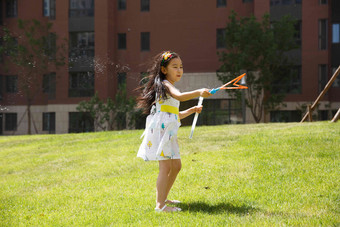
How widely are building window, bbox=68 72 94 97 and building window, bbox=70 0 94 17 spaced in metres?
4.64

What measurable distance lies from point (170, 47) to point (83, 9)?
7.66 metres

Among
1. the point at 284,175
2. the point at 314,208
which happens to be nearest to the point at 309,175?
the point at 284,175

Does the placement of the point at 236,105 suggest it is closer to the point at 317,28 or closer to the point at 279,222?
the point at 317,28

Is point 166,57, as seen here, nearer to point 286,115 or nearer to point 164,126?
point 164,126

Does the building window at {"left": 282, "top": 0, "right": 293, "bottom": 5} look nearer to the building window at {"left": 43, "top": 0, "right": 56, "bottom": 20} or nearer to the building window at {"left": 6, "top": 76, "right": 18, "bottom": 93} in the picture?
the building window at {"left": 43, "top": 0, "right": 56, "bottom": 20}

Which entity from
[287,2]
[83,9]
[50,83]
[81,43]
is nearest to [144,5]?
[83,9]

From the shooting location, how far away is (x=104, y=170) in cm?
988

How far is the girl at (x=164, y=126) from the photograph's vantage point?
547 cm

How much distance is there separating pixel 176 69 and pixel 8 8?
3655cm

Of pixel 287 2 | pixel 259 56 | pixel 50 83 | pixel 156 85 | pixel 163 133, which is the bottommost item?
pixel 163 133

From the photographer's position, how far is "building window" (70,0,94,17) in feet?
114

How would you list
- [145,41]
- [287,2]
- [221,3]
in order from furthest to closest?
[145,41]
[221,3]
[287,2]

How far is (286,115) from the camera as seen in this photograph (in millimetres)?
32031

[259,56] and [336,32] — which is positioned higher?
[336,32]
